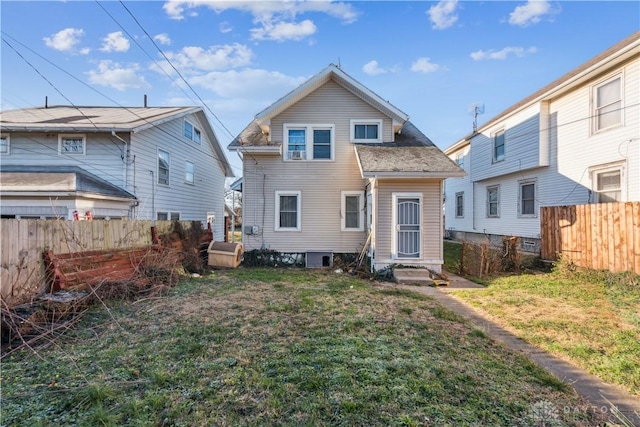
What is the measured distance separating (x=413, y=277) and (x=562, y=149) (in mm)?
7513

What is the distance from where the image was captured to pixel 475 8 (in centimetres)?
896

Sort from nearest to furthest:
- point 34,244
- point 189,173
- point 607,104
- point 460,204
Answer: point 34,244, point 607,104, point 189,173, point 460,204

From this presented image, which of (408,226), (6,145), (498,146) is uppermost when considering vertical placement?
(498,146)

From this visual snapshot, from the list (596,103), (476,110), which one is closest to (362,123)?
(596,103)

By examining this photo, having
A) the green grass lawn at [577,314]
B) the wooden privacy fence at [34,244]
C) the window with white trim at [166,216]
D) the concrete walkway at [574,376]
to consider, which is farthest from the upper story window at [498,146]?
the window with white trim at [166,216]

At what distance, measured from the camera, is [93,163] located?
11.4m

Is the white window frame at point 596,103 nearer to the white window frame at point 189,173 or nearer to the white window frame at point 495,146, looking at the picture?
the white window frame at point 495,146

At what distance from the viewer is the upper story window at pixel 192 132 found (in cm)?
1553

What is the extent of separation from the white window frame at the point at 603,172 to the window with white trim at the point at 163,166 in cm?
1640

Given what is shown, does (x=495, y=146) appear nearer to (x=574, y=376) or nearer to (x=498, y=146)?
(x=498, y=146)

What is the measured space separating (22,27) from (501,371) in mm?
11986

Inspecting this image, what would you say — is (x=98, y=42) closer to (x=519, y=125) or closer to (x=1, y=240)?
(x=1, y=240)

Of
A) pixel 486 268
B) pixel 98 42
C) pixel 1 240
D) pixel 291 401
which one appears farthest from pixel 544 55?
pixel 1 240

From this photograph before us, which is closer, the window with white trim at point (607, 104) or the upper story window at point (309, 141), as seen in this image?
the window with white trim at point (607, 104)
